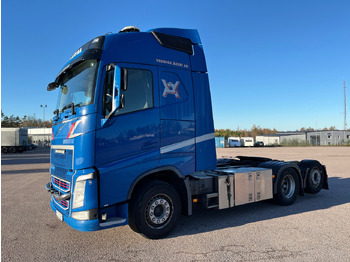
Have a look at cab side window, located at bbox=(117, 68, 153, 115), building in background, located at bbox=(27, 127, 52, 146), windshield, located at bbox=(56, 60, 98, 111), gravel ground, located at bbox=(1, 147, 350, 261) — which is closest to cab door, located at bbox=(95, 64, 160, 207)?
cab side window, located at bbox=(117, 68, 153, 115)

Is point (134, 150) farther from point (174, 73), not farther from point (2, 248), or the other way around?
point (2, 248)

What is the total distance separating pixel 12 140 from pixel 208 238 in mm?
40653

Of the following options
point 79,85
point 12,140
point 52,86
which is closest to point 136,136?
point 79,85

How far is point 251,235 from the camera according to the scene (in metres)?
4.42

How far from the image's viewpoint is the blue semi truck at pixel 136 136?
3.76 m

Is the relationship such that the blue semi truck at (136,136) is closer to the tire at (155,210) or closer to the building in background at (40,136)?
the tire at (155,210)

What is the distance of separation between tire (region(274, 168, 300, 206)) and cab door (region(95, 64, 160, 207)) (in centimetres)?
376

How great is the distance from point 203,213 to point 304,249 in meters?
2.42

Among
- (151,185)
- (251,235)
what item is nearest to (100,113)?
(151,185)

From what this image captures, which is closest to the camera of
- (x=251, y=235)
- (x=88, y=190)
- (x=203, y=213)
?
(x=88, y=190)

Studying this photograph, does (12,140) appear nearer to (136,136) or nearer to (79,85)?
(79,85)

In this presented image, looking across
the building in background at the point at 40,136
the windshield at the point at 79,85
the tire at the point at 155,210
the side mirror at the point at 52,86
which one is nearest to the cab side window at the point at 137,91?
the windshield at the point at 79,85

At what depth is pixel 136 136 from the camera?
410cm

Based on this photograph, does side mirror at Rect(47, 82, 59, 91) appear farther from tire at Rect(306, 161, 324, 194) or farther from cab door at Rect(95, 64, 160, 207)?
tire at Rect(306, 161, 324, 194)
